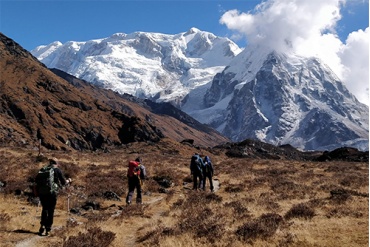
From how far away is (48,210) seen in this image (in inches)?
506

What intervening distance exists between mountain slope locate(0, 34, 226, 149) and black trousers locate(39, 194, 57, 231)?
65964mm

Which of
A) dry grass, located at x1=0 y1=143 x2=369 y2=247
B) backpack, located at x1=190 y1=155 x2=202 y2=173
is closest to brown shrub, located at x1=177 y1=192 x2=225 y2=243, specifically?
dry grass, located at x1=0 y1=143 x2=369 y2=247

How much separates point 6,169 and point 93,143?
7740cm

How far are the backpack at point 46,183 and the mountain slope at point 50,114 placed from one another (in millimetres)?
65757

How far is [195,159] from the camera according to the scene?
922 inches

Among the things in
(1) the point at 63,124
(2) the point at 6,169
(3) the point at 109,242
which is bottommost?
(3) the point at 109,242

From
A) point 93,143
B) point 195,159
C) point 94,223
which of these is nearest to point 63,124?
point 93,143

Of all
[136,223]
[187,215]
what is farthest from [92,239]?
[187,215]

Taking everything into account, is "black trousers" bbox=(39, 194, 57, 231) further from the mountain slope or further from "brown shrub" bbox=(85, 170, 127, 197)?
the mountain slope

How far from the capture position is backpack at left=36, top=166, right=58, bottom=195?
12844 mm

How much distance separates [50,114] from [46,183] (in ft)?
295

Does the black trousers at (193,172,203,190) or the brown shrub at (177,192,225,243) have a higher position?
the black trousers at (193,172,203,190)

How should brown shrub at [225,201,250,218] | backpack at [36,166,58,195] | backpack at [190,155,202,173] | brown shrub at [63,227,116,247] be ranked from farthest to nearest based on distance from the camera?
1. backpack at [190,155,202,173]
2. brown shrub at [225,201,250,218]
3. backpack at [36,166,58,195]
4. brown shrub at [63,227,116,247]

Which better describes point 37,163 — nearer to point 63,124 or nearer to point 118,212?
point 118,212
